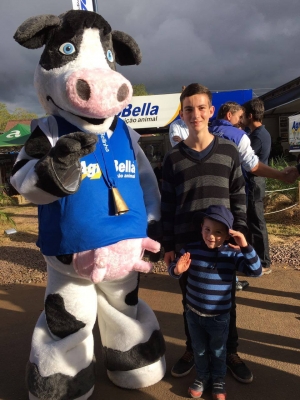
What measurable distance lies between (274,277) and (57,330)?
2694 millimetres

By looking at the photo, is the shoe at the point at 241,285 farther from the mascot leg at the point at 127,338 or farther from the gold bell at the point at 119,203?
the gold bell at the point at 119,203

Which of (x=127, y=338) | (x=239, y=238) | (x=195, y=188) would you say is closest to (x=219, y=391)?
(x=127, y=338)

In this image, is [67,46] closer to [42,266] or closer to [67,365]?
[67,365]

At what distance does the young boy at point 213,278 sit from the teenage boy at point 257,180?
6.33 feet

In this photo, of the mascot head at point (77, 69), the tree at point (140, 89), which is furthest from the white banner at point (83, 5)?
the tree at point (140, 89)

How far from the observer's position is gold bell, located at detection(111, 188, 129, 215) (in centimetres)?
189

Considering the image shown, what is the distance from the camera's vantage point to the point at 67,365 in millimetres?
1992

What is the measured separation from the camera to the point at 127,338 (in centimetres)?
215

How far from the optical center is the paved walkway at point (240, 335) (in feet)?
7.23

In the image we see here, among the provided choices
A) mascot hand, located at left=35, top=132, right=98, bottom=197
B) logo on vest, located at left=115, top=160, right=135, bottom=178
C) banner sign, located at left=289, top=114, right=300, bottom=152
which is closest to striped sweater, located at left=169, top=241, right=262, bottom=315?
logo on vest, located at left=115, top=160, right=135, bottom=178

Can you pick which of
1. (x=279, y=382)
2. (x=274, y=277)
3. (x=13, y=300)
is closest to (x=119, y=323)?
(x=279, y=382)

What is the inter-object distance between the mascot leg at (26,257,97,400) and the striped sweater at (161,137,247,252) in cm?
62

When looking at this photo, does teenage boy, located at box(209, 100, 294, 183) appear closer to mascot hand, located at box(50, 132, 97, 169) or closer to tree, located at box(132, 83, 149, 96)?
mascot hand, located at box(50, 132, 97, 169)

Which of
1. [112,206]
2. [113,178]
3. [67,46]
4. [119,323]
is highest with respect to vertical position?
[67,46]
